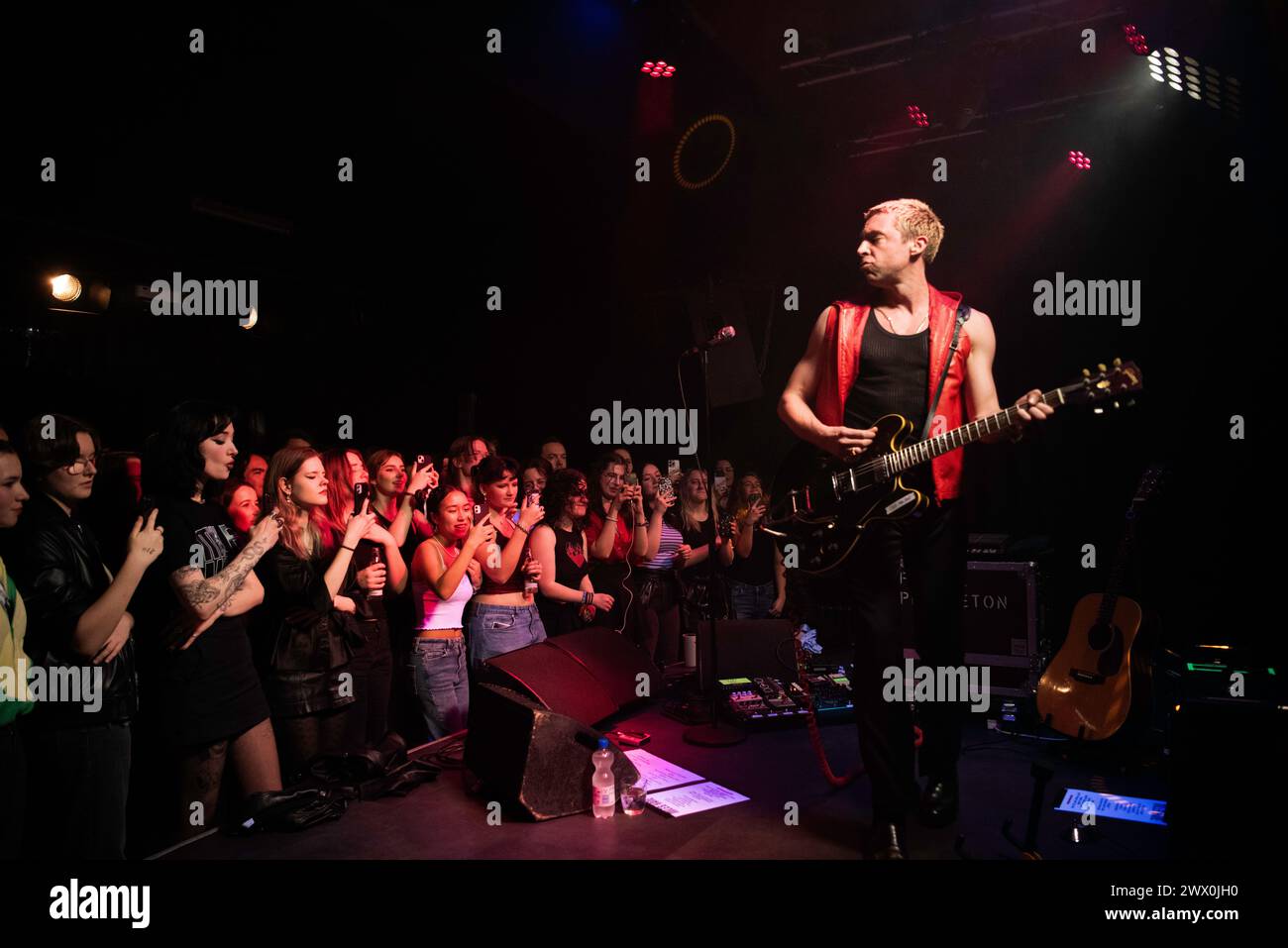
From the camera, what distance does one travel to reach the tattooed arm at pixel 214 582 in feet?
8.88

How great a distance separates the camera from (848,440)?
236 cm

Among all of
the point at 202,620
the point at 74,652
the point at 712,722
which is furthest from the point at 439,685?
the point at 74,652

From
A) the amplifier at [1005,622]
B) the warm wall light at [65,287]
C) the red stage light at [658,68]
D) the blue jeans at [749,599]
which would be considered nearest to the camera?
the amplifier at [1005,622]

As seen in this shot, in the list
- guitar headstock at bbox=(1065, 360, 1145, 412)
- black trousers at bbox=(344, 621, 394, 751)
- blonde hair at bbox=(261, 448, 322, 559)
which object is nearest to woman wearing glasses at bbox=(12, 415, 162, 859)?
blonde hair at bbox=(261, 448, 322, 559)

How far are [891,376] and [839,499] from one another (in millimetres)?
435

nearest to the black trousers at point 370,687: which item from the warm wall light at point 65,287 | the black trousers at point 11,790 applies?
the black trousers at point 11,790

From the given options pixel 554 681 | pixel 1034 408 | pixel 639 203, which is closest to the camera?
pixel 1034 408

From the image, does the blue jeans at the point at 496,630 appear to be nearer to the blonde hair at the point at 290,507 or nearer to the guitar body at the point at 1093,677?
the blonde hair at the point at 290,507

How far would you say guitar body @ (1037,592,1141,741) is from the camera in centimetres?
314

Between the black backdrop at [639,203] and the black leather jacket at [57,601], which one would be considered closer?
the black leather jacket at [57,601]

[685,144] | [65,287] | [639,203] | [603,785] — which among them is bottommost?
[603,785]

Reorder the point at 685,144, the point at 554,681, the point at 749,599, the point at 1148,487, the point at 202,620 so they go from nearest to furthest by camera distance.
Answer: the point at 202,620 → the point at 554,681 → the point at 1148,487 → the point at 685,144 → the point at 749,599

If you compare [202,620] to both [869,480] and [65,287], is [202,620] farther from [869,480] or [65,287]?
[65,287]

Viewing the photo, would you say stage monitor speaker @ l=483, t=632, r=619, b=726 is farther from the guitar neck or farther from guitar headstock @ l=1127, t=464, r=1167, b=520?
guitar headstock @ l=1127, t=464, r=1167, b=520
